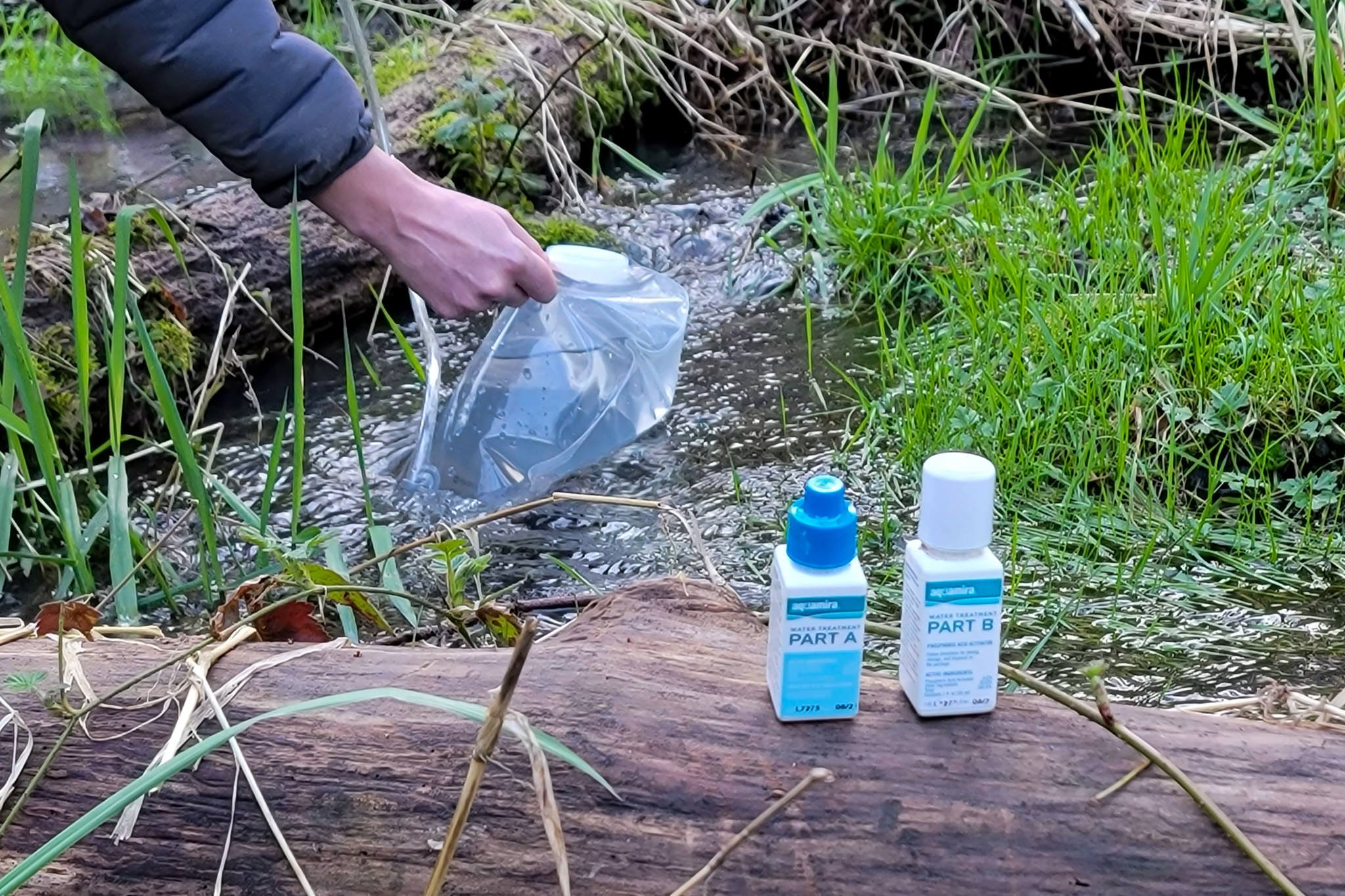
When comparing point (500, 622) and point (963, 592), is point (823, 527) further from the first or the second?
point (500, 622)

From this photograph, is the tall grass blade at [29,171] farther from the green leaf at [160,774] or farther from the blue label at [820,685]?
the blue label at [820,685]

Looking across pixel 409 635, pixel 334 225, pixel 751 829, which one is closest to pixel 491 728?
pixel 751 829

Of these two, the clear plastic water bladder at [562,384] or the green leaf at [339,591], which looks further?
the clear plastic water bladder at [562,384]

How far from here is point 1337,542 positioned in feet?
6.79

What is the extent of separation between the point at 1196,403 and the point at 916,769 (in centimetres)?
139

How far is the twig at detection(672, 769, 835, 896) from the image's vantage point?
1018 mm

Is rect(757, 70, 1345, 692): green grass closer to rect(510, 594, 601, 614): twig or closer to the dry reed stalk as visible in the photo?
rect(510, 594, 601, 614): twig

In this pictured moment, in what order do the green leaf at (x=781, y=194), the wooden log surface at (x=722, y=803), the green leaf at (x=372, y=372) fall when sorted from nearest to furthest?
the wooden log surface at (x=722, y=803) < the green leaf at (x=372, y=372) < the green leaf at (x=781, y=194)

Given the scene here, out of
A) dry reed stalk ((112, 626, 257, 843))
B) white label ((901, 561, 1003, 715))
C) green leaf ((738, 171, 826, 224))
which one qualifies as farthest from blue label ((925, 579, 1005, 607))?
green leaf ((738, 171, 826, 224))

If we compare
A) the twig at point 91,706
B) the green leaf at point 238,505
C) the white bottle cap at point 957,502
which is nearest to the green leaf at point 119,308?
the green leaf at point 238,505

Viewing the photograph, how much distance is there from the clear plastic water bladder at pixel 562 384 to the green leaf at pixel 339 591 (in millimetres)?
701

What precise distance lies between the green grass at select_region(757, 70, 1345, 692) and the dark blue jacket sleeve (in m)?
1.03

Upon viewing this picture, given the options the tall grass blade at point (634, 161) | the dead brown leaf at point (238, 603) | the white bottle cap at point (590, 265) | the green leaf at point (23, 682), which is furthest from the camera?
the tall grass blade at point (634, 161)

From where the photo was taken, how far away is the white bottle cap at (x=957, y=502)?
1080 millimetres
